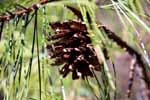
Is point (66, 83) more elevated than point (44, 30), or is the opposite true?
point (44, 30)

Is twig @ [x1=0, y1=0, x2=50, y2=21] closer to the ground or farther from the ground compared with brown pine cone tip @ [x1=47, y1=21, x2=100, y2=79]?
farther from the ground

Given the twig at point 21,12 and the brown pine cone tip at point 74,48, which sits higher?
the twig at point 21,12

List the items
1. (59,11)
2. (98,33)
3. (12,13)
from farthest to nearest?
(59,11), (12,13), (98,33)

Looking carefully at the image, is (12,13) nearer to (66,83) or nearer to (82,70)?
(82,70)

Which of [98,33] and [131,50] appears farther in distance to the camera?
[131,50]

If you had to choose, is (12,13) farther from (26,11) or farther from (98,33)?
(98,33)

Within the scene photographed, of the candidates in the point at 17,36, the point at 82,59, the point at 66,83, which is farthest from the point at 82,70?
the point at 66,83

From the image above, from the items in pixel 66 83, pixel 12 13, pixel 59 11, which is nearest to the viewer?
pixel 12 13
